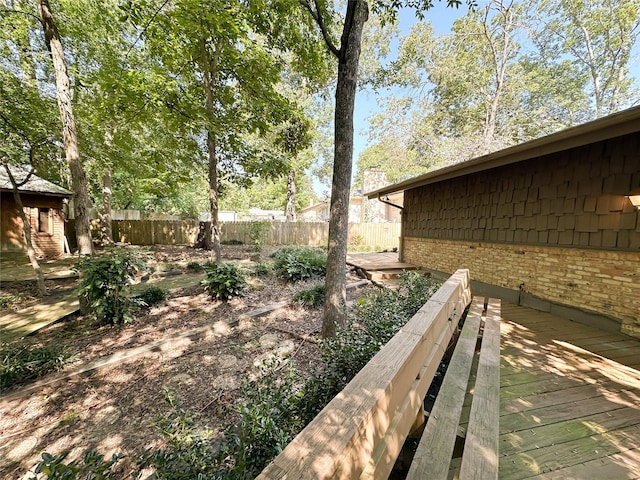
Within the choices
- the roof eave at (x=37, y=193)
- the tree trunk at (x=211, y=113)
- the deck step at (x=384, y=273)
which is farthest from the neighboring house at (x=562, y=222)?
the roof eave at (x=37, y=193)

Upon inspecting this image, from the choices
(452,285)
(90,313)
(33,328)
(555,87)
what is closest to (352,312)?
(452,285)

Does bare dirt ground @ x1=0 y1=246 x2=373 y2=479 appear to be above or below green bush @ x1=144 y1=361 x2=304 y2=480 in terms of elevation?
below

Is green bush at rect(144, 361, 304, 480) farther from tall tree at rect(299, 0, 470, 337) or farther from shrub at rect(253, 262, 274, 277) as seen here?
shrub at rect(253, 262, 274, 277)

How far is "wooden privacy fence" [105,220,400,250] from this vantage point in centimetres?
1468

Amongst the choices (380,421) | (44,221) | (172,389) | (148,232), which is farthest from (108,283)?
(148,232)

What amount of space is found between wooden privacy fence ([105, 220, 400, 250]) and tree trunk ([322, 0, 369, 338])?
35.9ft

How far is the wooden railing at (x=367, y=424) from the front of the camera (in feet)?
2.33

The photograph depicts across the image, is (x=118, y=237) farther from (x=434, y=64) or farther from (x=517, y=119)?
(x=517, y=119)

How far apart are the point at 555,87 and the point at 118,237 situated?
25.9 meters

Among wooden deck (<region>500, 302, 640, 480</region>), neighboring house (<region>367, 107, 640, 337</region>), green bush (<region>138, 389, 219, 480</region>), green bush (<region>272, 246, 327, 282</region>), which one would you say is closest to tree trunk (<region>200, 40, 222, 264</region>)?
green bush (<region>272, 246, 327, 282</region>)

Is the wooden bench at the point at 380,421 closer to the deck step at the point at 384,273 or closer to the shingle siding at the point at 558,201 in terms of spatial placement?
the shingle siding at the point at 558,201

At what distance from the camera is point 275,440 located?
145 centimetres

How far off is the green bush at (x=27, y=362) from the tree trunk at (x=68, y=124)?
1749mm

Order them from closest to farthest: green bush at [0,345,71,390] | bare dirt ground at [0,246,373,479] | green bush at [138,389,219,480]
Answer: green bush at [138,389,219,480]
bare dirt ground at [0,246,373,479]
green bush at [0,345,71,390]
